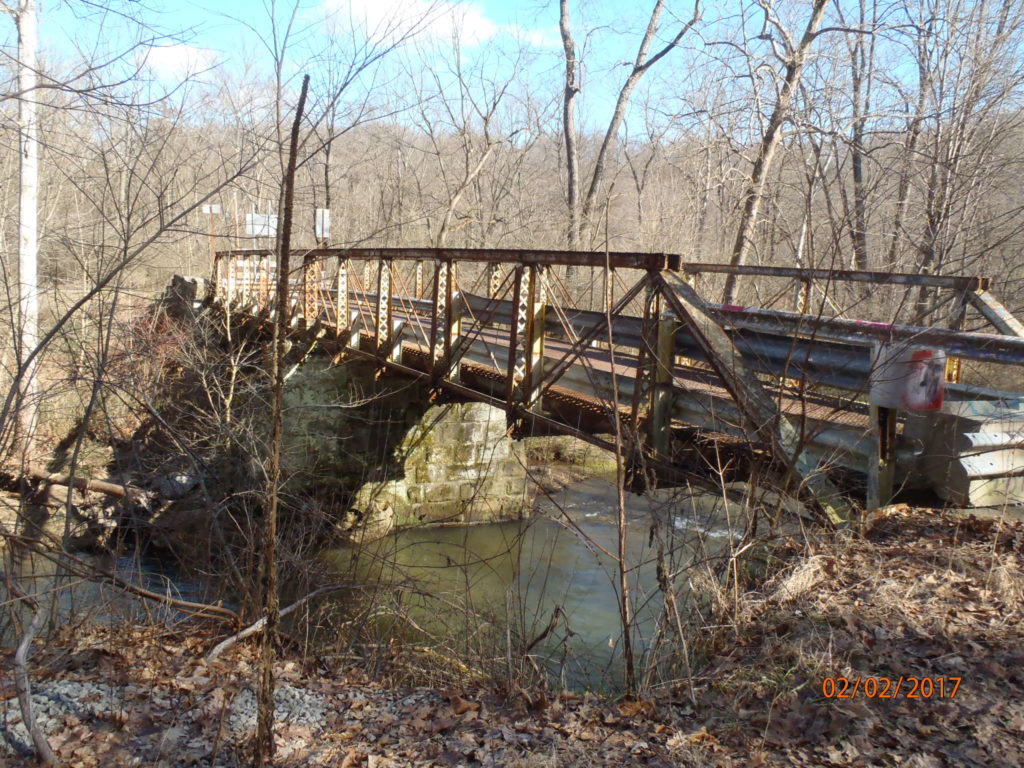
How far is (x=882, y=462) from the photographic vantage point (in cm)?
489

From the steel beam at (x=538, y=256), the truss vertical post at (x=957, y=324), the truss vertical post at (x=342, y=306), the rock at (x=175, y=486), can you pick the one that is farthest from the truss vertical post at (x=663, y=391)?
the rock at (x=175, y=486)

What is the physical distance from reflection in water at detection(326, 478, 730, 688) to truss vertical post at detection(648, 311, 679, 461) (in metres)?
0.42

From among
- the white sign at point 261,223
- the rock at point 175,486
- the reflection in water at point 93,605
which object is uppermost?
the white sign at point 261,223

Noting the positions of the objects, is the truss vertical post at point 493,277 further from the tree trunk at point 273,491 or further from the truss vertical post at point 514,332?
the tree trunk at point 273,491

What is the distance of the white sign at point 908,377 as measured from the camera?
175 inches

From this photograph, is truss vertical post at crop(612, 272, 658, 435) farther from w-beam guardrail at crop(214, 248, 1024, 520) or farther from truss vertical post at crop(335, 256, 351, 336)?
truss vertical post at crop(335, 256, 351, 336)

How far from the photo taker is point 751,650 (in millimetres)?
4379

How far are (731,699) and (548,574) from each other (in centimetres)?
382

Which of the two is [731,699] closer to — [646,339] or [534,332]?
[646,339]

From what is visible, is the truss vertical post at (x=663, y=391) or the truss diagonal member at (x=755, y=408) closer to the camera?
the truss diagonal member at (x=755, y=408)

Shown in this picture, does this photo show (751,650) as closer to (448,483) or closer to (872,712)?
(872,712)

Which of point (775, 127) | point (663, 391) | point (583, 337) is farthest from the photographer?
point (775, 127)

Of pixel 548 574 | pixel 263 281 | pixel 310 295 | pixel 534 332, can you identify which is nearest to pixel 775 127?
pixel 310 295

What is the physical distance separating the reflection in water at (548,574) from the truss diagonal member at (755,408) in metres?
0.71
